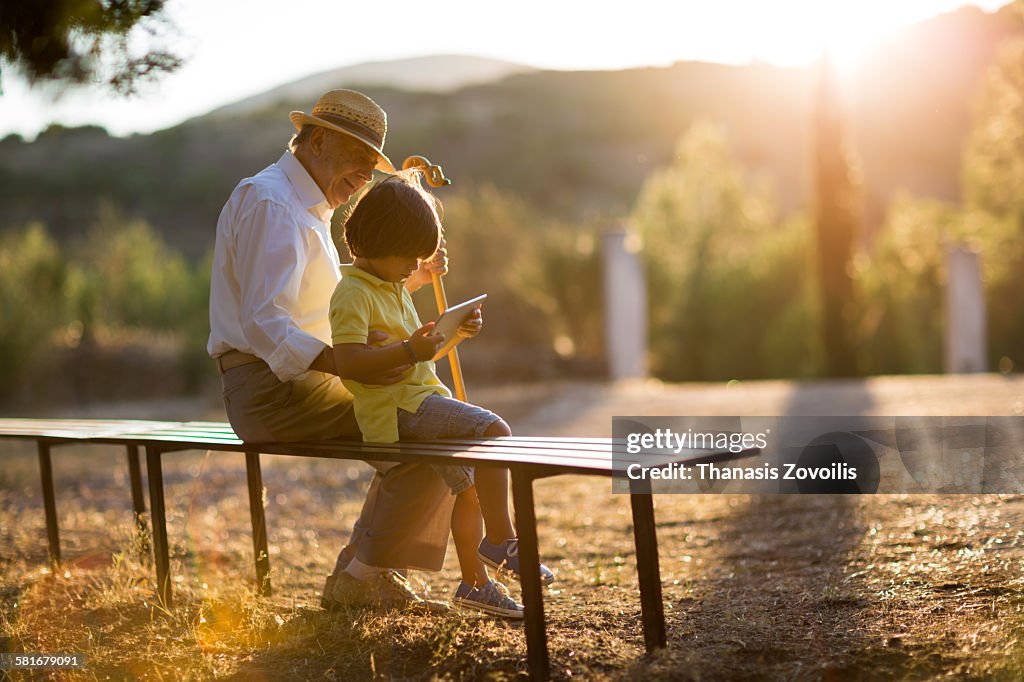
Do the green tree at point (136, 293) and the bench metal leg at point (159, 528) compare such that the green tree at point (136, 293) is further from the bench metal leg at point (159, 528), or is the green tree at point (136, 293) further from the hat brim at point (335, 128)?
the hat brim at point (335, 128)

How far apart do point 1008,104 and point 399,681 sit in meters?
13.2

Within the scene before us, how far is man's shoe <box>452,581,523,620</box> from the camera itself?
3.29 m

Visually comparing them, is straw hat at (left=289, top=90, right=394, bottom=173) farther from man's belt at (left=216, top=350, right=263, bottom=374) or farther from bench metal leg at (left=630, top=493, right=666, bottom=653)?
bench metal leg at (left=630, top=493, right=666, bottom=653)

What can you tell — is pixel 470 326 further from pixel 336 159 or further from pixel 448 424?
pixel 336 159

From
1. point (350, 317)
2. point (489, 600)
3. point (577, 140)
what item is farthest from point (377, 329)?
point (577, 140)

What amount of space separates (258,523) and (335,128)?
4.42ft

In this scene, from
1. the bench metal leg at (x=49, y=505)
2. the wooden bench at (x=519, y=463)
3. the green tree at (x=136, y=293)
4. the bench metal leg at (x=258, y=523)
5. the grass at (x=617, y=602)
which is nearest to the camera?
the wooden bench at (x=519, y=463)

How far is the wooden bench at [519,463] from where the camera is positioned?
2.77m

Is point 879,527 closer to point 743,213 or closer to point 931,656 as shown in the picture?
point 931,656

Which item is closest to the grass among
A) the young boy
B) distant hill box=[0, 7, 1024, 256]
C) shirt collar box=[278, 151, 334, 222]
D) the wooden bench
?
the wooden bench

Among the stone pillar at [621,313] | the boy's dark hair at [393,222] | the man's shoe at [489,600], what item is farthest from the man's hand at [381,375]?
the stone pillar at [621,313]

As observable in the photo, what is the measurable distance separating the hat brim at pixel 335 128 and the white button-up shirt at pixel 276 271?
12 cm

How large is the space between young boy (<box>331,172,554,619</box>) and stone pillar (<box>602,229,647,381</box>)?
9.74 m

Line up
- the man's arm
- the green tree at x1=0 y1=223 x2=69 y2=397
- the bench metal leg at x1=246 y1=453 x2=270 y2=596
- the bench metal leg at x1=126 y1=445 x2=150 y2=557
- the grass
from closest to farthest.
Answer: the grass < the man's arm < the bench metal leg at x1=246 y1=453 x2=270 y2=596 < the bench metal leg at x1=126 y1=445 x2=150 y2=557 < the green tree at x1=0 y1=223 x2=69 y2=397
